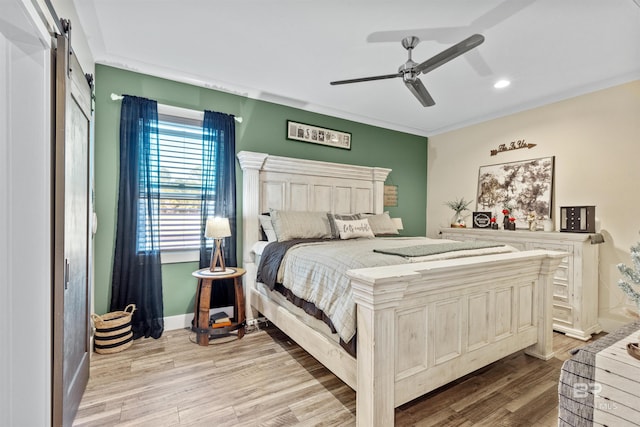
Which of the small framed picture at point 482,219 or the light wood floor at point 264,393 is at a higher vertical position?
the small framed picture at point 482,219

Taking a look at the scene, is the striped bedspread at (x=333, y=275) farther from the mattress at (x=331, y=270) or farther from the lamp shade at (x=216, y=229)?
the lamp shade at (x=216, y=229)

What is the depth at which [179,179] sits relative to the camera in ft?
10.1

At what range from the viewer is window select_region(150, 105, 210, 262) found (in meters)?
3.00

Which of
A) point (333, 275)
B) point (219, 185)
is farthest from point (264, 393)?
point (219, 185)

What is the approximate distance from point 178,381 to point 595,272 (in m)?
4.12

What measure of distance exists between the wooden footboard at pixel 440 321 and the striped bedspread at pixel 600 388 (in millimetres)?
693

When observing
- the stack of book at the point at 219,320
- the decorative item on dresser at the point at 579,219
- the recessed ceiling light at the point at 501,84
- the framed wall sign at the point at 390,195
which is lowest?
the stack of book at the point at 219,320

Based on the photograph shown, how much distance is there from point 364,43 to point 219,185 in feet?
6.56

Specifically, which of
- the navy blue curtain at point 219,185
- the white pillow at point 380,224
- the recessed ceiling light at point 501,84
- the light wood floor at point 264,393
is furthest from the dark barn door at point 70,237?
the recessed ceiling light at point 501,84

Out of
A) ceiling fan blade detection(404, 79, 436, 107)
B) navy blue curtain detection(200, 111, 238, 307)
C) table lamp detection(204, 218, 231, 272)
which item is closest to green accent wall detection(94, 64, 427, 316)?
navy blue curtain detection(200, 111, 238, 307)

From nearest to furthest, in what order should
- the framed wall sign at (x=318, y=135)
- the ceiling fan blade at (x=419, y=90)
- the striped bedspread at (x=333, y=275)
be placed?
the striped bedspread at (x=333, y=275), the ceiling fan blade at (x=419, y=90), the framed wall sign at (x=318, y=135)

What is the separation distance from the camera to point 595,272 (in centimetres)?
305

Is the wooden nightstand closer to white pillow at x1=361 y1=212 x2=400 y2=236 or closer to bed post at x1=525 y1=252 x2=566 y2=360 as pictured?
white pillow at x1=361 y1=212 x2=400 y2=236

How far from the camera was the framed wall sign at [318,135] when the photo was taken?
381 centimetres
